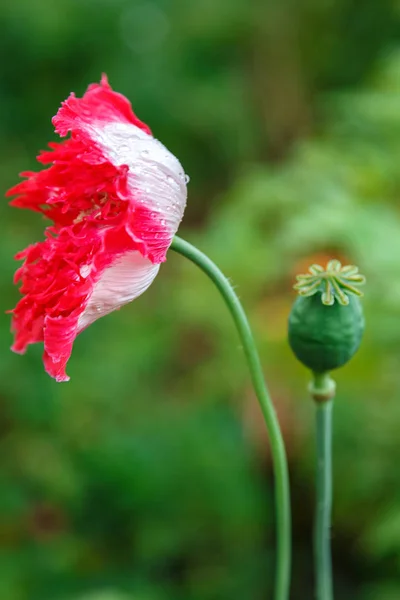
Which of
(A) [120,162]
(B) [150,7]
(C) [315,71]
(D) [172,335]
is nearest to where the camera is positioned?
(A) [120,162]

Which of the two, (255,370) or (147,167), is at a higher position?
(147,167)

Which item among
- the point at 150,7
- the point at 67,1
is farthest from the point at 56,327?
the point at 150,7

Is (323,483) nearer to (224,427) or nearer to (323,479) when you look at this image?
(323,479)

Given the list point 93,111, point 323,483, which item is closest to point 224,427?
point 323,483

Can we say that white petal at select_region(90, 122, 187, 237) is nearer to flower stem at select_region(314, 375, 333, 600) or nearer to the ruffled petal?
the ruffled petal

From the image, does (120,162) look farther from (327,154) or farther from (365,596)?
(327,154)

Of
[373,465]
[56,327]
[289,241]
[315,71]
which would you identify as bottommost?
[56,327]
